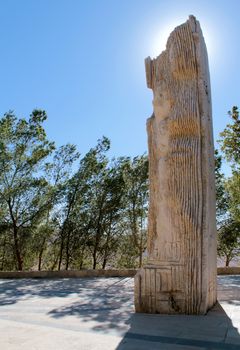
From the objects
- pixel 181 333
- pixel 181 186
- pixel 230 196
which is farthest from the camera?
pixel 230 196

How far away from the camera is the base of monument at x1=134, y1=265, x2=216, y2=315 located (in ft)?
15.4

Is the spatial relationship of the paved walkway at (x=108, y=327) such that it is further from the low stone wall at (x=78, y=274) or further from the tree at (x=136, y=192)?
the tree at (x=136, y=192)

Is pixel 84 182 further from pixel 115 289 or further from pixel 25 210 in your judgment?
pixel 115 289

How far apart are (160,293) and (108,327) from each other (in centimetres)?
104

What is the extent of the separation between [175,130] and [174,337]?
109 inches

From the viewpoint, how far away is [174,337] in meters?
3.50

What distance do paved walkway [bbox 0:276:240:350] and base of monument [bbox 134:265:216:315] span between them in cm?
20

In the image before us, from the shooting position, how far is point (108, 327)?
4.03 meters

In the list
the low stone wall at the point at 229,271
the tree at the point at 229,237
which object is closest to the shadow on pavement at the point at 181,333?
the low stone wall at the point at 229,271

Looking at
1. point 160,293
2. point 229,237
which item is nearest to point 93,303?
point 160,293

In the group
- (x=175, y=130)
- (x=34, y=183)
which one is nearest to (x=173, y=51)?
(x=175, y=130)

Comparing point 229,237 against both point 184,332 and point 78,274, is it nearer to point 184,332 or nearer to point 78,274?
point 78,274

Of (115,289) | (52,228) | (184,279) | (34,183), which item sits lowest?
(115,289)

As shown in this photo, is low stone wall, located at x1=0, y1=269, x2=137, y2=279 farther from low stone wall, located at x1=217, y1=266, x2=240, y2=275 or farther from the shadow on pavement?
the shadow on pavement
